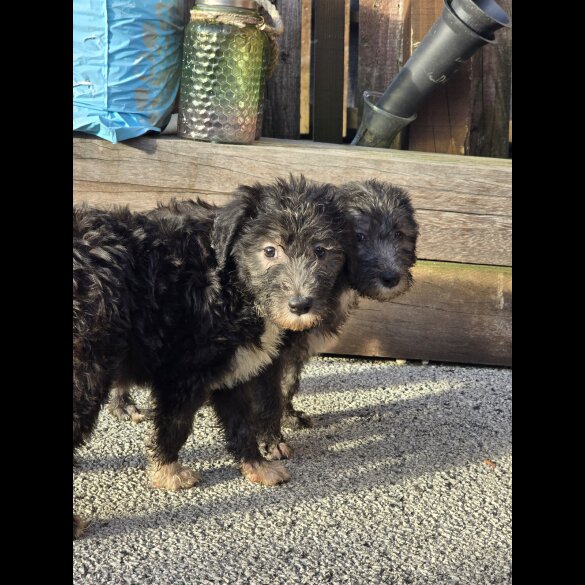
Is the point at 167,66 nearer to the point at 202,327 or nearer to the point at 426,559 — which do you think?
the point at 202,327

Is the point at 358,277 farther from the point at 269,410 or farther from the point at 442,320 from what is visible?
the point at 442,320

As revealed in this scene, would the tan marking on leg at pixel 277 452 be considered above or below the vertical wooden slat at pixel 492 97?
below

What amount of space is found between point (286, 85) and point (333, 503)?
3996 mm

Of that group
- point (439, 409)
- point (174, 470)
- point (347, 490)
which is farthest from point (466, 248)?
point (174, 470)

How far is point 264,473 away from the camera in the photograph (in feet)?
16.1

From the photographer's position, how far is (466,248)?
22.4 feet

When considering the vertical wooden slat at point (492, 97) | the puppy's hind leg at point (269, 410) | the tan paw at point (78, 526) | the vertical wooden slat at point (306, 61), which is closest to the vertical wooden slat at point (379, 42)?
the vertical wooden slat at point (306, 61)

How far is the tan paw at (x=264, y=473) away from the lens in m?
4.91

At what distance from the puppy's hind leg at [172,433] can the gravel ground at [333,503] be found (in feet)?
0.28

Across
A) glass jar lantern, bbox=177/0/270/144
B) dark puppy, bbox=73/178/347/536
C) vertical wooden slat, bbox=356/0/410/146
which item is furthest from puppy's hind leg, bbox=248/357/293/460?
vertical wooden slat, bbox=356/0/410/146

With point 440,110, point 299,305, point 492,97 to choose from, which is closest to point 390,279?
point 299,305

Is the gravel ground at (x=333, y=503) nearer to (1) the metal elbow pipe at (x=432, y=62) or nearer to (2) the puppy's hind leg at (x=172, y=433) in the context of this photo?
(2) the puppy's hind leg at (x=172, y=433)

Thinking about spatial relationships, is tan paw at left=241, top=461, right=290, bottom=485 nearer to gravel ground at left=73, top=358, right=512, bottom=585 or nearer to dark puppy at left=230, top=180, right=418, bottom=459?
gravel ground at left=73, top=358, right=512, bottom=585

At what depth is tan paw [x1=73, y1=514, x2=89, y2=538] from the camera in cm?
418
